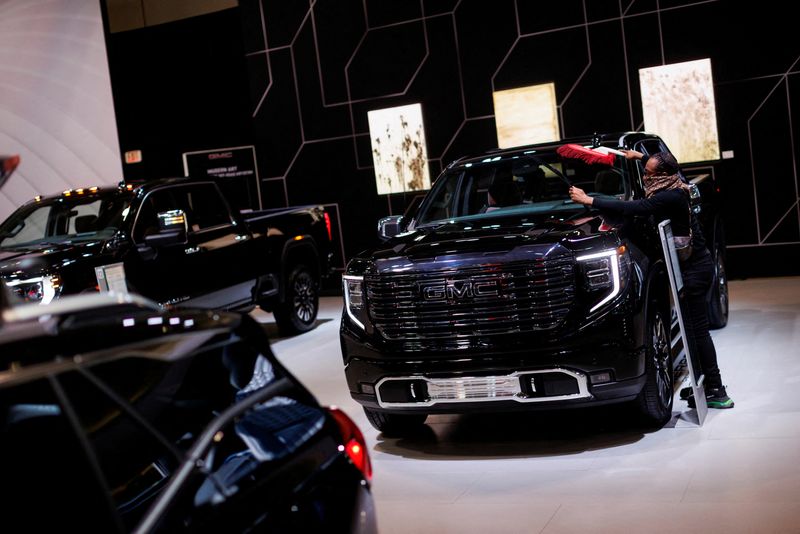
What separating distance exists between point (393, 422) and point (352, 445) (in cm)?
370

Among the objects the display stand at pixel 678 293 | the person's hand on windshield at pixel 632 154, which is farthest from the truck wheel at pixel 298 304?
the display stand at pixel 678 293

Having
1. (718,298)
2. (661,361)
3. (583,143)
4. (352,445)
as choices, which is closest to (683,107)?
(718,298)

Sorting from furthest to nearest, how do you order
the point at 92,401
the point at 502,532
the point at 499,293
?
the point at 499,293, the point at 502,532, the point at 92,401

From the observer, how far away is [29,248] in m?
8.59

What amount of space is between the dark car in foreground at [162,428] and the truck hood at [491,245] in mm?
2778

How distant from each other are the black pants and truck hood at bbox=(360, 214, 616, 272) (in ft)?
2.45

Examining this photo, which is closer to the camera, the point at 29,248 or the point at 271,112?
the point at 29,248

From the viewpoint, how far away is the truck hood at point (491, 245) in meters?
5.33

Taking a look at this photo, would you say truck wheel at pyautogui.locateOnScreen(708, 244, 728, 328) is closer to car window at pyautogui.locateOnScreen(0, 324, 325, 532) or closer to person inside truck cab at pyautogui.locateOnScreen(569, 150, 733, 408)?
person inside truck cab at pyautogui.locateOnScreen(569, 150, 733, 408)

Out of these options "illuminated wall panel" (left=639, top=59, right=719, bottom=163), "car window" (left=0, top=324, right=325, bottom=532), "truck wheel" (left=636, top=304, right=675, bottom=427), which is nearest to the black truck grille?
"truck wheel" (left=636, top=304, right=675, bottom=427)

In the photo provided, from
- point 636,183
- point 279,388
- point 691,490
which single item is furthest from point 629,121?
point 279,388

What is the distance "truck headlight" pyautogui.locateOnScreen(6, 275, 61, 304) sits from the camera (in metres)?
7.92

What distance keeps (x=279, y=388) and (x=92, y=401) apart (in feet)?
1.78

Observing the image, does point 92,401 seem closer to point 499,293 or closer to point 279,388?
point 279,388
